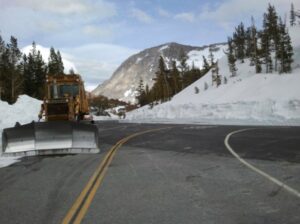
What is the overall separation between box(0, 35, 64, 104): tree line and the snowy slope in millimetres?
24857

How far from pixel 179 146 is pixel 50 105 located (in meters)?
6.52

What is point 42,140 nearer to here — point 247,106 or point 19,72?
point 247,106

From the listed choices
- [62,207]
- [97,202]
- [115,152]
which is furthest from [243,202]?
[115,152]

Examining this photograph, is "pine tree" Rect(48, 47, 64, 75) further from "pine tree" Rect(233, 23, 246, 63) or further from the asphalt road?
the asphalt road

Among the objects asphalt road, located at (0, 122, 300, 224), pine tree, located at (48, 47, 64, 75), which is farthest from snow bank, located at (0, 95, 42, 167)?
pine tree, located at (48, 47, 64, 75)

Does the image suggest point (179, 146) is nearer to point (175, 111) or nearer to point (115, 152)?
point (115, 152)

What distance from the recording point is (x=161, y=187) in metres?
9.72

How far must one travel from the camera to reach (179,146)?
18234 mm

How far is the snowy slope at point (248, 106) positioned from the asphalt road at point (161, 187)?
21.1 metres

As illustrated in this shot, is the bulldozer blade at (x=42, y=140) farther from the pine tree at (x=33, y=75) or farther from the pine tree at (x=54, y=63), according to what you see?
the pine tree at (x=54, y=63)

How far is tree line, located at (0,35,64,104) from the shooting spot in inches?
3246

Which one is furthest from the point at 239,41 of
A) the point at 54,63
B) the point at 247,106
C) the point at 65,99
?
the point at 65,99

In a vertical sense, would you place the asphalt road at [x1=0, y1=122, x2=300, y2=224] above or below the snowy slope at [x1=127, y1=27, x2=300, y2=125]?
below

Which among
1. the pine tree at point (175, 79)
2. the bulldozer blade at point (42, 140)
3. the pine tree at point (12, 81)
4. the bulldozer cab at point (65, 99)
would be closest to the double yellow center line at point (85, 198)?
the bulldozer blade at point (42, 140)
